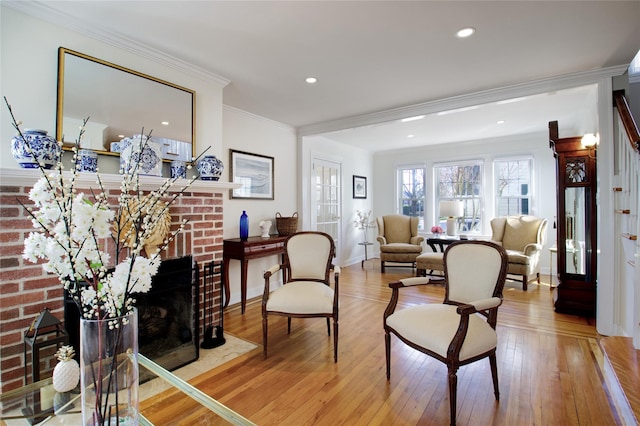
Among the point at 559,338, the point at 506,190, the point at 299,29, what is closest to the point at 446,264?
the point at 559,338

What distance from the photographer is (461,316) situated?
169 cm

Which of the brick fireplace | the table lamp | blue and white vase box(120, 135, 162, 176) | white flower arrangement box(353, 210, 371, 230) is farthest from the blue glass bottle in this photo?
the table lamp

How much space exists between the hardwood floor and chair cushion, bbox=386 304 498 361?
38 centimetres

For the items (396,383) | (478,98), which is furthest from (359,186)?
(396,383)

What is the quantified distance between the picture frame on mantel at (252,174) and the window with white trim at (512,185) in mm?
4234

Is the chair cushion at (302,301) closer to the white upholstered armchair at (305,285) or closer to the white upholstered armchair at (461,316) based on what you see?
the white upholstered armchair at (305,285)

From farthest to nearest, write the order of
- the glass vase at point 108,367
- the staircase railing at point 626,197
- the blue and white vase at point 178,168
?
the blue and white vase at point 178,168 → the staircase railing at point 626,197 → the glass vase at point 108,367

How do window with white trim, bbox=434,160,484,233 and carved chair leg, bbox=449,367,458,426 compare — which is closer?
carved chair leg, bbox=449,367,458,426

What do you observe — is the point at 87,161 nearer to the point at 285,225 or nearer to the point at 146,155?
the point at 146,155

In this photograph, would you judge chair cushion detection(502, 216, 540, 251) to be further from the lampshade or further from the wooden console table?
the wooden console table

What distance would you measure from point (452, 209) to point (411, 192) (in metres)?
1.50

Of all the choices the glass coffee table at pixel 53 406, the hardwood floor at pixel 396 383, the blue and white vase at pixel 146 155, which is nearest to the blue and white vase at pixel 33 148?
the blue and white vase at pixel 146 155

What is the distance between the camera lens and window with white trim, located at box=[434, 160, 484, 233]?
5914 mm

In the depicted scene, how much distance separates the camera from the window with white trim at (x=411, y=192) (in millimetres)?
6609
